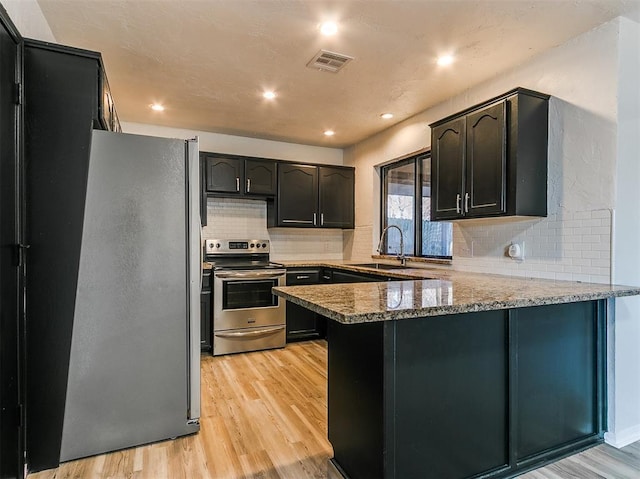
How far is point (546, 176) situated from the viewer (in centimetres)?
251

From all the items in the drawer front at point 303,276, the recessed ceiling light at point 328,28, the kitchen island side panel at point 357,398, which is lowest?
the kitchen island side panel at point 357,398

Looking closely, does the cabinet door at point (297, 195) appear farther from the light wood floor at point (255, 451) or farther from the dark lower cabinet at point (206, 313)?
the light wood floor at point (255, 451)

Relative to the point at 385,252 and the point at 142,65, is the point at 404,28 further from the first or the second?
the point at 385,252

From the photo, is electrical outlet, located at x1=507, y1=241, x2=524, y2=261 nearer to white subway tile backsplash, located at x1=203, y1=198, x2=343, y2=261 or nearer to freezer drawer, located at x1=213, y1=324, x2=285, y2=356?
freezer drawer, located at x1=213, y1=324, x2=285, y2=356

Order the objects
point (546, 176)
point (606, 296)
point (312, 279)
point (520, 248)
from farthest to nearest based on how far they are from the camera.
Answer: point (312, 279)
point (520, 248)
point (546, 176)
point (606, 296)

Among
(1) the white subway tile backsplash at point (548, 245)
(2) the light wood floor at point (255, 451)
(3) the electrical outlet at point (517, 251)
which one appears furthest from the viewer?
(3) the electrical outlet at point (517, 251)

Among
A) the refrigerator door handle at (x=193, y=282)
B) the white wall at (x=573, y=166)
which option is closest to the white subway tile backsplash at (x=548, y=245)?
the white wall at (x=573, y=166)

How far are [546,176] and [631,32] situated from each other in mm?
900

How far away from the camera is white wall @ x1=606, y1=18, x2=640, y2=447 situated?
7.04 ft

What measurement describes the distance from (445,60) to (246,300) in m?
2.83

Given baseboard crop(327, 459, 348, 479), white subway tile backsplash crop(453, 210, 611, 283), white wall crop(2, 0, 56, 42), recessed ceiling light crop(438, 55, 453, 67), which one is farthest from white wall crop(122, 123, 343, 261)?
baseboard crop(327, 459, 348, 479)

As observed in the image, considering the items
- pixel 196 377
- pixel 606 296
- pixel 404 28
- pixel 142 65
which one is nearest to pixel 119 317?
pixel 196 377

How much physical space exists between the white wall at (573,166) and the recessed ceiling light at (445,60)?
1.60 feet

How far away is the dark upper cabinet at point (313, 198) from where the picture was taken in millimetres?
4547
